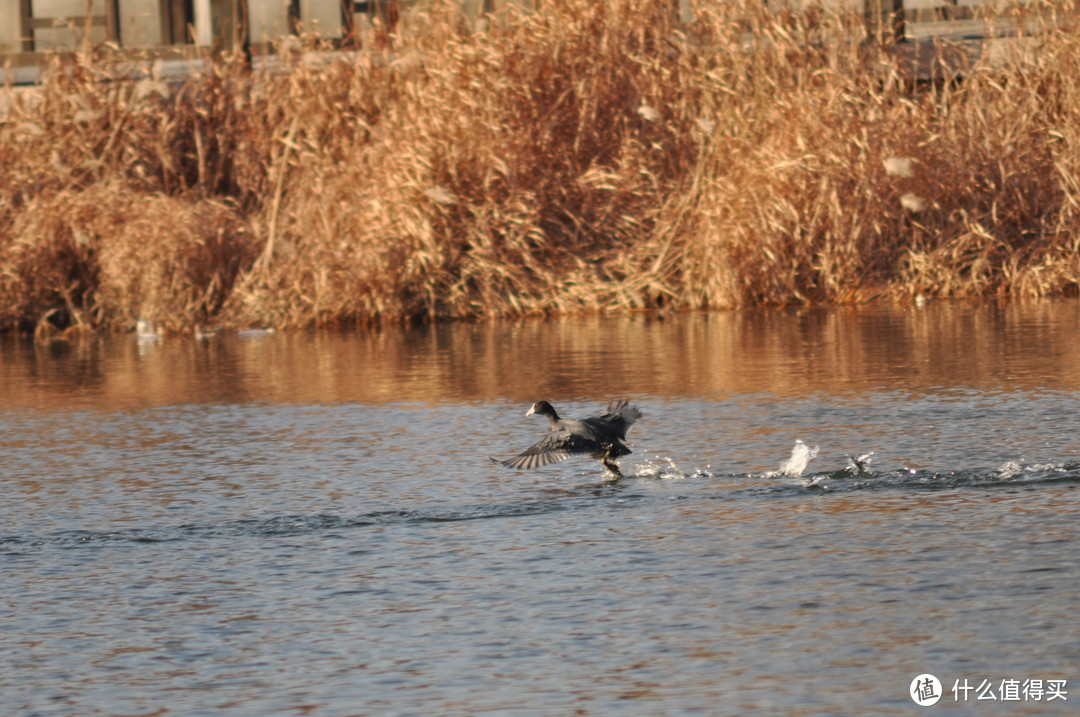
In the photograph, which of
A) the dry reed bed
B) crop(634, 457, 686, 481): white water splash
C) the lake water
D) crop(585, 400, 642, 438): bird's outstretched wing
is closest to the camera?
the lake water

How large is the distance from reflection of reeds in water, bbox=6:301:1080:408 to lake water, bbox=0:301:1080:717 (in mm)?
77

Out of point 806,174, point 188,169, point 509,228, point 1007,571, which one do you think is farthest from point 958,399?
point 188,169

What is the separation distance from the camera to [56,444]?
33.5ft

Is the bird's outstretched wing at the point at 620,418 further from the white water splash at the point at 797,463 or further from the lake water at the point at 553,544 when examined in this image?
the white water splash at the point at 797,463

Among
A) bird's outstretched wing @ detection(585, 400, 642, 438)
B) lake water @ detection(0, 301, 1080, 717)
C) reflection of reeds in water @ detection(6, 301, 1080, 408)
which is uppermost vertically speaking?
bird's outstretched wing @ detection(585, 400, 642, 438)

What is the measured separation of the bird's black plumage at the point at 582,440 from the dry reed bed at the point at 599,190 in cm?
905

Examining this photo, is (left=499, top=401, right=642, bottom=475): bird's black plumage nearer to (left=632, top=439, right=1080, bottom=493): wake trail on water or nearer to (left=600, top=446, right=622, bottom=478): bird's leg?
(left=600, top=446, right=622, bottom=478): bird's leg

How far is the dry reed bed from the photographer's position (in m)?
17.5

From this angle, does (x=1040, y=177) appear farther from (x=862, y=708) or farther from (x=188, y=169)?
(x=862, y=708)

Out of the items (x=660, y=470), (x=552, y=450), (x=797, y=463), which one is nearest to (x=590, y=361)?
(x=660, y=470)

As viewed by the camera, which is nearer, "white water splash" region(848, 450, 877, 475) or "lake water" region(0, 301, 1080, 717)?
"lake water" region(0, 301, 1080, 717)

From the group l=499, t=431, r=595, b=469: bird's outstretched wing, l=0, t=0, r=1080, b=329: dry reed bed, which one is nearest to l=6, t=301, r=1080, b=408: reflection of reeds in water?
l=0, t=0, r=1080, b=329: dry reed bed

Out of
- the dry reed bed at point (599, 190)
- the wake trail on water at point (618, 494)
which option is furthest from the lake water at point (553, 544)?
the dry reed bed at point (599, 190)

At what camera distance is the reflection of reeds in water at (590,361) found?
11.6 metres
